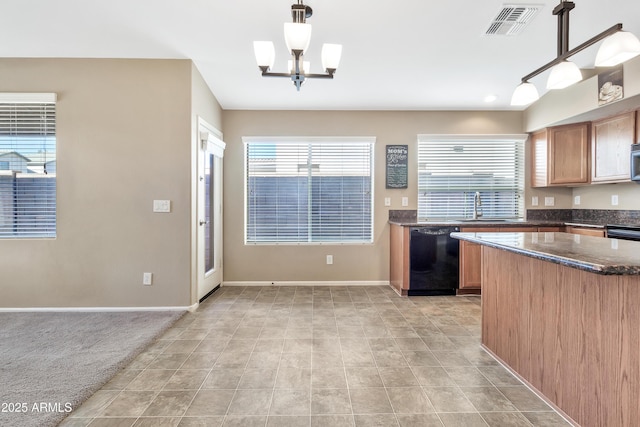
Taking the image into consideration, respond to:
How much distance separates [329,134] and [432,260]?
2173mm

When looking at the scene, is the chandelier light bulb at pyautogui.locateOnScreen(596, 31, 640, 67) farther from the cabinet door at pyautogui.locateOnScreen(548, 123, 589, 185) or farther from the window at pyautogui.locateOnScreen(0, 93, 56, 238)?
the window at pyautogui.locateOnScreen(0, 93, 56, 238)

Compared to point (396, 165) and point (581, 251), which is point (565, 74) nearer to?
point (581, 251)

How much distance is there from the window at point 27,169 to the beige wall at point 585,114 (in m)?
5.71

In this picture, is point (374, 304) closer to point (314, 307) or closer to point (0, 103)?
point (314, 307)

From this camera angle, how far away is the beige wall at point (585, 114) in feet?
9.25

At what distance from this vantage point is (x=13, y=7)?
8.22ft

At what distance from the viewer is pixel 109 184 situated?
3133 millimetres

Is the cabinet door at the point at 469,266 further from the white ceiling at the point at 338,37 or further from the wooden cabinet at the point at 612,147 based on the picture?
the white ceiling at the point at 338,37

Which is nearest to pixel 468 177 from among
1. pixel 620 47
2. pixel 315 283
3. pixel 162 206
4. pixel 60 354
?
pixel 315 283

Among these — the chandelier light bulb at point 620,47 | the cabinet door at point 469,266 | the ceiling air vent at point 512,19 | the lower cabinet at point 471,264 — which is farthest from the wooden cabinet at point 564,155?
the chandelier light bulb at point 620,47

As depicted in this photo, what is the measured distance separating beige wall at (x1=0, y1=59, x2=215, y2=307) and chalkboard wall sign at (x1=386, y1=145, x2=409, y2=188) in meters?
2.57

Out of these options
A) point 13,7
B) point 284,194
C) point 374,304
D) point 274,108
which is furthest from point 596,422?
point 13,7

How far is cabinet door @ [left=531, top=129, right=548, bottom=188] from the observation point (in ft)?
12.9

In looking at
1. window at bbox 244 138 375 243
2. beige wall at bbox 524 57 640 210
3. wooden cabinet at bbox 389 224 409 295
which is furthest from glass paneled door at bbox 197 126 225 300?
beige wall at bbox 524 57 640 210
